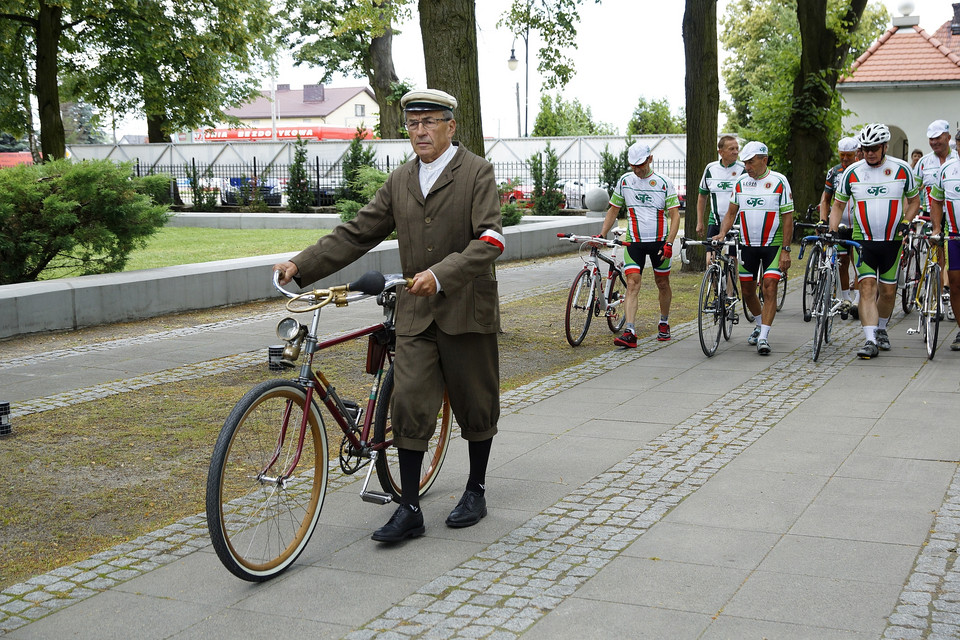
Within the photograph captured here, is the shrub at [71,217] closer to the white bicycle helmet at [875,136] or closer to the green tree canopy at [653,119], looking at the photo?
the white bicycle helmet at [875,136]

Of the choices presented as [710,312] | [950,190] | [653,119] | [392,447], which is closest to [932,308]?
[950,190]

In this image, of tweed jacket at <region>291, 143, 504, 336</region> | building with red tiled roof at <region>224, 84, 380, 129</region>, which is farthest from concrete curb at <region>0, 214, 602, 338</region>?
building with red tiled roof at <region>224, 84, 380, 129</region>

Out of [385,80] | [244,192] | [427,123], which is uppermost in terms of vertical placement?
[385,80]

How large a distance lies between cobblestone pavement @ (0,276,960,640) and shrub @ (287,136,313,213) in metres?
24.7

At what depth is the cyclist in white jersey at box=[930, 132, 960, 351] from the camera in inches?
368

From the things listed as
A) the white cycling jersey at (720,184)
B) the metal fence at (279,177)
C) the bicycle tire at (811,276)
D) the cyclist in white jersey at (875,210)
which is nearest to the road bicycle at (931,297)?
the cyclist in white jersey at (875,210)

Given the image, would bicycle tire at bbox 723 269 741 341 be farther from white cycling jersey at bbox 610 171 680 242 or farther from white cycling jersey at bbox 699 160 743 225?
white cycling jersey at bbox 699 160 743 225

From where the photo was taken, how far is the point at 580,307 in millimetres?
10562

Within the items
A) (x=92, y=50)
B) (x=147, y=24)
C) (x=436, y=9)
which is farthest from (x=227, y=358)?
(x=92, y=50)

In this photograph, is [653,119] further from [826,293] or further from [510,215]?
[826,293]

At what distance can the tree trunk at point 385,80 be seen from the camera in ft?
138

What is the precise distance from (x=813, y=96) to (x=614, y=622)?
19619 millimetres

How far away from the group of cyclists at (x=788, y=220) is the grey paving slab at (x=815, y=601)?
18.9 ft

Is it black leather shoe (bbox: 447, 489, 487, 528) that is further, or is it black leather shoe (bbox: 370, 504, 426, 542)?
black leather shoe (bbox: 447, 489, 487, 528)
